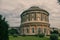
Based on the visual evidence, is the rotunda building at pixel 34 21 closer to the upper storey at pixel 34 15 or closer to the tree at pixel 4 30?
the upper storey at pixel 34 15

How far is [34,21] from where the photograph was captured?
71.7 m

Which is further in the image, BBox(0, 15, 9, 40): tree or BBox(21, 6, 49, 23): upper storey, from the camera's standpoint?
BBox(21, 6, 49, 23): upper storey

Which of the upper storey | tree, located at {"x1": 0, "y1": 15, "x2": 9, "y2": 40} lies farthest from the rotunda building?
tree, located at {"x1": 0, "y1": 15, "x2": 9, "y2": 40}

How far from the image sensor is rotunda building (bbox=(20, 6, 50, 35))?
7106cm

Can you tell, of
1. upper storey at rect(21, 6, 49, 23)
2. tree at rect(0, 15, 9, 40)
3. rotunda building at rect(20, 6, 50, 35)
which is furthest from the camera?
upper storey at rect(21, 6, 49, 23)

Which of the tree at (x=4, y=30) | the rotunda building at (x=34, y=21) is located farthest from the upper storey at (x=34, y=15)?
the tree at (x=4, y=30)

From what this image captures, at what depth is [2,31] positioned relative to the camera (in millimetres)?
26766

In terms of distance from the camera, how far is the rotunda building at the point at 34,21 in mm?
71062

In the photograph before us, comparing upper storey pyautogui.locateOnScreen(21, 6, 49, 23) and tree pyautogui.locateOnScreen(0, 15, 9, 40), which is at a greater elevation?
upper storey pyautogui.locateOnScreen(21, 6, 49, 23)

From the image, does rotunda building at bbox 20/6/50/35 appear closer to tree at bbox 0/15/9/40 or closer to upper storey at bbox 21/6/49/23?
upper storey at bbox 21/6/49/23

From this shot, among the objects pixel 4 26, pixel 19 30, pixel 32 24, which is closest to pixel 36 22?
pixel 32 24

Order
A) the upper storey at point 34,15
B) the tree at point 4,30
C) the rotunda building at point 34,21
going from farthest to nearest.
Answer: the upper storey at point 34,15, the rotunda building at point 34,21, the tree at point 4,30

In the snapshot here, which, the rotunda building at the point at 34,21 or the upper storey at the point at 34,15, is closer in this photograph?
the rotunda building at the point at 34,21

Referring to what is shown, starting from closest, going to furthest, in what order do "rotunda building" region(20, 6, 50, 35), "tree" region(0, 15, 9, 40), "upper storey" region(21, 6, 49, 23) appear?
1. "tree" region(0, 15, 9, 40)
2. "rotunda building" region(20, 6, 50, 35)
3. "upper storey" region(21, 6, 49, 23)
